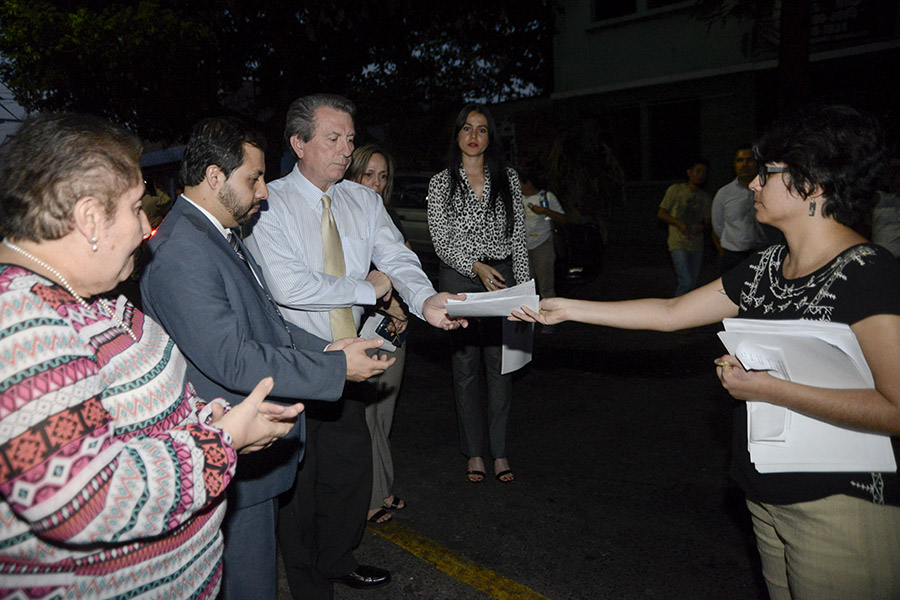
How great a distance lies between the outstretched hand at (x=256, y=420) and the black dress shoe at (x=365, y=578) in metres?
1.86

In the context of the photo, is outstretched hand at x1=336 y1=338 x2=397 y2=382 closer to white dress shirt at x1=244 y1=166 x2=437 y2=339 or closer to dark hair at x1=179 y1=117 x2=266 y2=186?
white dress shirt at x1=244 y1=166 x2=437 y2=339

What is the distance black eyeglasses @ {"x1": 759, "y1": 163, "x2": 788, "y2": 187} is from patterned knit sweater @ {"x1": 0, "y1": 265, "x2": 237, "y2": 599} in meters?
1.76

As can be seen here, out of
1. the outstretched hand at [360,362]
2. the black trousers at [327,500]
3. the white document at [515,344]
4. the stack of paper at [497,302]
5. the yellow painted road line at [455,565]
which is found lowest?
the yellow painted road line at [455,565]

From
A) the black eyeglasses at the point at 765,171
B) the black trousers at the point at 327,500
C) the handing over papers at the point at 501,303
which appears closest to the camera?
the black eyeglasses at the point at 765,171

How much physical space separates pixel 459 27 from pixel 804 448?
Answer: 49.7 ft

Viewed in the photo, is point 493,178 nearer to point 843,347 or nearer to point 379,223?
point 379,223

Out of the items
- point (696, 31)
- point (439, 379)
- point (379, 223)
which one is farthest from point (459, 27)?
point (379, 223)

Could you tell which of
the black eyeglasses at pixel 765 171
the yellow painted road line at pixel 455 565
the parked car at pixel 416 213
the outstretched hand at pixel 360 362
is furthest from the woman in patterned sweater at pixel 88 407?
the parked car at pixel 416 213

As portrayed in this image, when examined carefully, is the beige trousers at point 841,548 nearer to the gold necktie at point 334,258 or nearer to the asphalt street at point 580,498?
the asphalt street at point 580,498

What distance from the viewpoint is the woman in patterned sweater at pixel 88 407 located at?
1.23 m

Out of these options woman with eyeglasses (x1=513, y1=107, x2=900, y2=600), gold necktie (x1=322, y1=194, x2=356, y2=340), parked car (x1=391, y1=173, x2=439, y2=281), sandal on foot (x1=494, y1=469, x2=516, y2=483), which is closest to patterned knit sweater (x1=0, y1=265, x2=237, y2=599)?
gold necktie (x1=322, y1=194, x2=356, y2=340)

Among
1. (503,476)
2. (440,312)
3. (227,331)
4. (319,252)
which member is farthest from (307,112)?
(503,476)

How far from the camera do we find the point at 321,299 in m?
2.93

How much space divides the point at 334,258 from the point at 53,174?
1.75m
